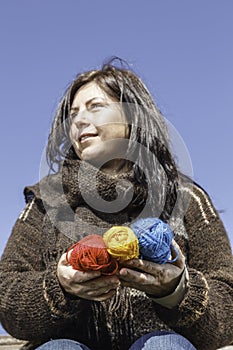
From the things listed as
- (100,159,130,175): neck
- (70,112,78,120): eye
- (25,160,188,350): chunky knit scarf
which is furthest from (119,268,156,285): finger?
(70,112,78,120): eye

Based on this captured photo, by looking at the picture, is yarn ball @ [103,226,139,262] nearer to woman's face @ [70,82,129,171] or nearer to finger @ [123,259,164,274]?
finger @ [123,259,164,274]

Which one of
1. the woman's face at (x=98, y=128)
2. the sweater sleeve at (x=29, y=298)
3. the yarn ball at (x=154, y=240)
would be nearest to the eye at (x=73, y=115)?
the woman's face at (x=98, y=128)

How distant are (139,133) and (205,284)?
0.39m

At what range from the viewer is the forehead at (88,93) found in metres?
1.42

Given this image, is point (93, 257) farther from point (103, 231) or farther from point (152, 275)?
point (103, 231)

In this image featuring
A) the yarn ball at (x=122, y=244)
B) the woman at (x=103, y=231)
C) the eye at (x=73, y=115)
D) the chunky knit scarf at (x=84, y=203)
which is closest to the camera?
the yarn ball at (x=122, y=244)

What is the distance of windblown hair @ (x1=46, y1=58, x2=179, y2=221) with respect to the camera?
4.53 ft

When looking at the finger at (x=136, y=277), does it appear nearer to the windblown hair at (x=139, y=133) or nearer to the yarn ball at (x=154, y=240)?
the yarn ball at (x=154, y=240)

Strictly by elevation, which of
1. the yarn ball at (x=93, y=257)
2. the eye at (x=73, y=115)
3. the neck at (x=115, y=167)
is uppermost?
the eye at (x=73, y=115)

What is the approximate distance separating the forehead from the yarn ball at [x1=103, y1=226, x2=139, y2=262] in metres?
0.45

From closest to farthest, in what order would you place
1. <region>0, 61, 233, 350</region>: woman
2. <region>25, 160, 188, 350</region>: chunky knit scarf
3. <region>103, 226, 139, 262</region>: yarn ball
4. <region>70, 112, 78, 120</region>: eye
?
<region>103, 226, 139, 262</region>: yarn ball, <region>0, 61, 233, 350</region>: woman, <region>25, 160, 188, 350</region>: chunky knit scarf, <region>70, 112, 78, 120</region>: eye

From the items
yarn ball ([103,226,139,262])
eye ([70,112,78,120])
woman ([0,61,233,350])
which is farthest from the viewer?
eye ([70,112,78,120])

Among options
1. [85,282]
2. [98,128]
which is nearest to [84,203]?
[98,128]

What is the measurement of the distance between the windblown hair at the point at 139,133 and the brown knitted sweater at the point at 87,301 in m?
0.04
